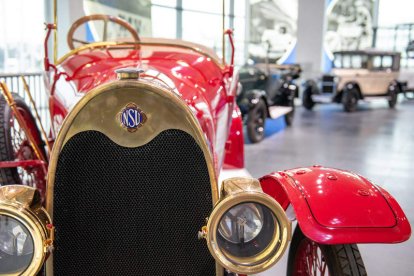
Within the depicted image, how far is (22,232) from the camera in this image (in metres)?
1.52

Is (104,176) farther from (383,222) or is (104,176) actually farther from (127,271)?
(383,222)

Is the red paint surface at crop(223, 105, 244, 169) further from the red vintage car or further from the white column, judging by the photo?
the white column

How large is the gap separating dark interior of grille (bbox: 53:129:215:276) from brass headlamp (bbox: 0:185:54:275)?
0.37 ft

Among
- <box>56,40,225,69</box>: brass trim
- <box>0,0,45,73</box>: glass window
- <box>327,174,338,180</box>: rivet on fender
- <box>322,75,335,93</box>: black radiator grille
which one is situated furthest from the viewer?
<box>322,75,335,93</box>: black radiator grille

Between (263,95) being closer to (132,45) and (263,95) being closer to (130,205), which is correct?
(132,45)

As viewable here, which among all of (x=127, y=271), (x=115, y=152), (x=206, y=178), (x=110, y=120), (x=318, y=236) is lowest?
(x=127, y=271)

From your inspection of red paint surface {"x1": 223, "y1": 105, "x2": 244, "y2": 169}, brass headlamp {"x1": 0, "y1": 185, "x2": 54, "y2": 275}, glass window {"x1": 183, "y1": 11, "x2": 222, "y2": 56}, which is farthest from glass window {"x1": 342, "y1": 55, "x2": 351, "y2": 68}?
brass headlamp {"x1": 0, "y1": 185, "x2": 54, "y2": 275}

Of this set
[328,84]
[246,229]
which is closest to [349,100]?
[328,84]

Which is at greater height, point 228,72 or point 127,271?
point 228,72

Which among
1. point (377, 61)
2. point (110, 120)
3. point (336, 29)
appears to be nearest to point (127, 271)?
point (110, 120)

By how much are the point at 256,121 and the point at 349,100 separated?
14.9ft

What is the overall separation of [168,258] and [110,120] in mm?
561

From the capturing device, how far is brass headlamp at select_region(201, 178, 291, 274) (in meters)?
1.49

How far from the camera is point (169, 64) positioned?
2.73 m
